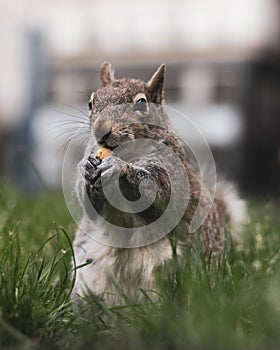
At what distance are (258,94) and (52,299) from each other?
55.0ft

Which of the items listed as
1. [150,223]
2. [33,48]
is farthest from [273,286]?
[33,48]

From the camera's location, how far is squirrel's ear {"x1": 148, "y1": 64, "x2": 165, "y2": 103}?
2.26m

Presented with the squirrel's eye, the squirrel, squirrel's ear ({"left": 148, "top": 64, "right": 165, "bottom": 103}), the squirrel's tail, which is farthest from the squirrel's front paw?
the squirrel's tail

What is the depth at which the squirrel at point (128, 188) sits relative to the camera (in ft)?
6.73

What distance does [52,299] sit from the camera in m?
1.88

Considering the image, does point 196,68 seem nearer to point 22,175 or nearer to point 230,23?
point 230,23

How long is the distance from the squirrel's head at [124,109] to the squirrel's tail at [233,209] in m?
0.72

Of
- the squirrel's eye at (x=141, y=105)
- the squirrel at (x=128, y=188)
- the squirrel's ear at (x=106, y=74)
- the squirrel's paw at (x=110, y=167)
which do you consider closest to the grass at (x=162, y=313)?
the squirrel at (x=128, y=188)

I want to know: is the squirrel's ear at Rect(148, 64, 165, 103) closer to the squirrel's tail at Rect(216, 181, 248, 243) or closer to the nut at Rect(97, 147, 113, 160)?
the nut at Rect(97, 147, 113, 160)

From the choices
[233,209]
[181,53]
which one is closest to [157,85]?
[233,209]

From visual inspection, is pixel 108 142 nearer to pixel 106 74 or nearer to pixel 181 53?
pixel 106 74

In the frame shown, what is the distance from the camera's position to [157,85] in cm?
227

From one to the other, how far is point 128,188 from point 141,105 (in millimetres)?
272

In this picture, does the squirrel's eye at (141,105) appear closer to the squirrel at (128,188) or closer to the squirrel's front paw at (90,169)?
the squirrel at (128,188)
